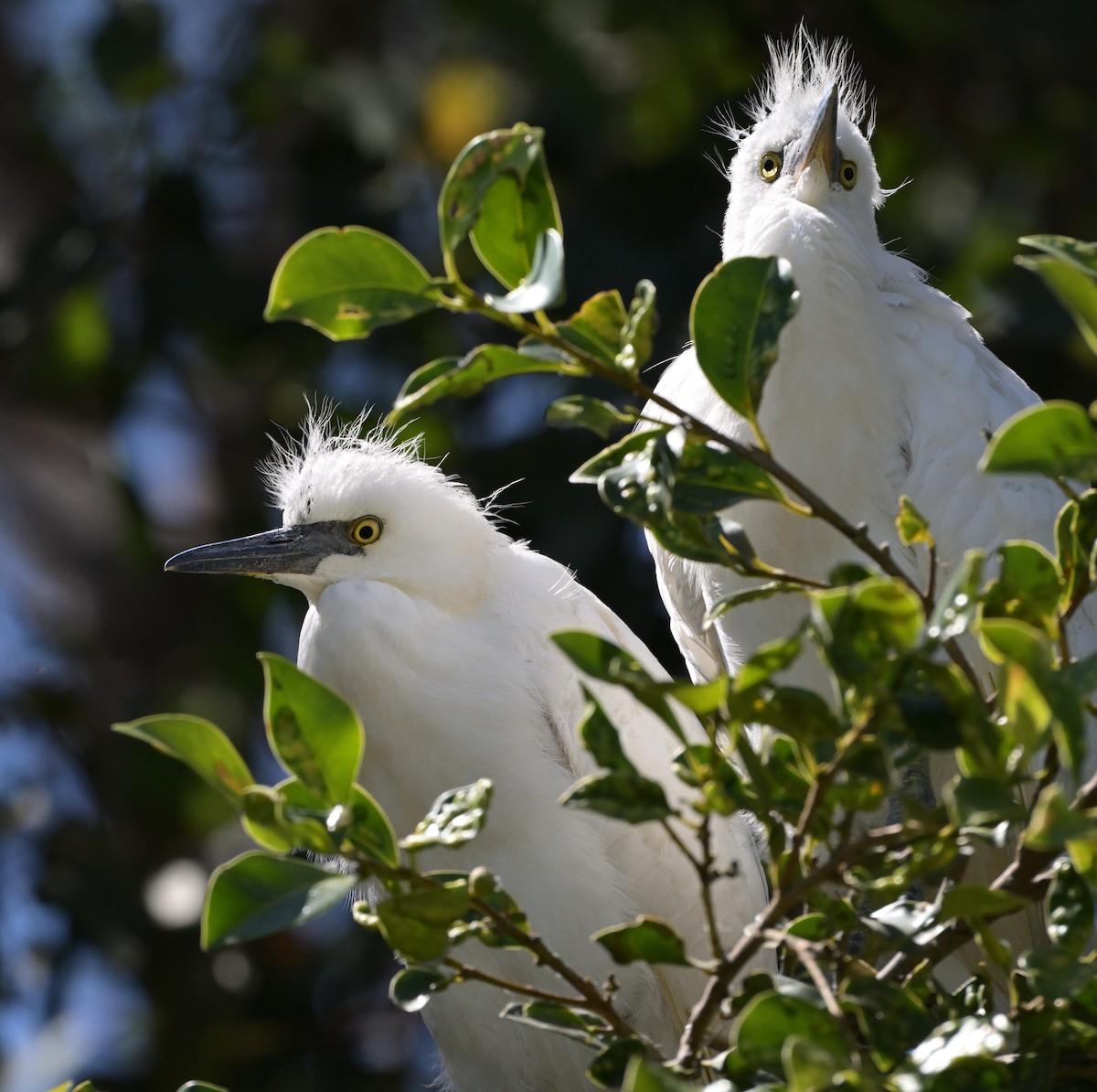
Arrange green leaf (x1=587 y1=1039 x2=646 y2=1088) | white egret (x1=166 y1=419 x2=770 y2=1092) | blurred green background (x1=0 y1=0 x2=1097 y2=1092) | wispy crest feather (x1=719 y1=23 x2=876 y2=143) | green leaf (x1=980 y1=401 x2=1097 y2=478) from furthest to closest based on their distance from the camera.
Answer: blurred green background (x1=0 y1=0 x2=1097 y2=1092)
wispy crest feather (x1=719 y1=23 x2=876 y2=143)
white egret (x1=166 y1=419 x2=770 y2=1092)
green leaf (x1=587 y1=1039 x2=646 y2=1088)
green leaf (x1=980 y1=401 x2=1097 y2=478)

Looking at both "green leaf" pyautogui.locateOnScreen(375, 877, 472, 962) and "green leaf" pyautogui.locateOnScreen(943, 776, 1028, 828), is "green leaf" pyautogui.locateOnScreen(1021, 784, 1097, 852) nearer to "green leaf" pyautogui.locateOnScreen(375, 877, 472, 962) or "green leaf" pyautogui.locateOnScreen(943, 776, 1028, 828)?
"green leaf" pyautogui.locateOnScreen(943, 776, 1028, 828)

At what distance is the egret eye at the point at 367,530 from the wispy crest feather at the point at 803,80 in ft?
3.61

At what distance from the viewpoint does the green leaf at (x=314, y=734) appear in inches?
40.9

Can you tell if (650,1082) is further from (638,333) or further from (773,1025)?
(638,333)

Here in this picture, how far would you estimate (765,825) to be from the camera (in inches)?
43.1

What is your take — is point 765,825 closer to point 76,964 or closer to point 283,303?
point 283,303

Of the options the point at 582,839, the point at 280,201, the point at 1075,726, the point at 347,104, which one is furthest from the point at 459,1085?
the point at 280,201

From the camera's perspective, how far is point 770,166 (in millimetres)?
2750

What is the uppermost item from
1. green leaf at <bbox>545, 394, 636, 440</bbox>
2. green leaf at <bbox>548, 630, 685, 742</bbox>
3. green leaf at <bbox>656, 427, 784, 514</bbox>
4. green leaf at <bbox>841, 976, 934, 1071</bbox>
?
green leaf at <bbox>545, 394, 636, 440</bbox>

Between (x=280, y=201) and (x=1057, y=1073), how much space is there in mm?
4375

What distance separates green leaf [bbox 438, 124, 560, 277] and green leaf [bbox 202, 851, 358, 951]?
44 centimetres

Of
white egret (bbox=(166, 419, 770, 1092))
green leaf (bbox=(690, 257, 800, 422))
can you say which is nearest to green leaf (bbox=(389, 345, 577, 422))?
green leaf (bbox=(690, 257, 800, 422))

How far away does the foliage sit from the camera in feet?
3.01

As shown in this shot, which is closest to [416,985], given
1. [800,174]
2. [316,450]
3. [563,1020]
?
[563,1020]
